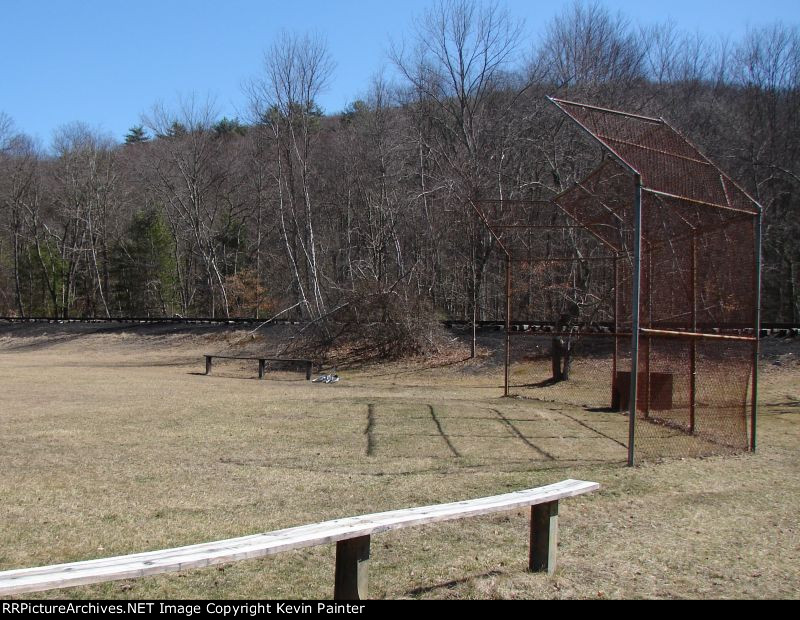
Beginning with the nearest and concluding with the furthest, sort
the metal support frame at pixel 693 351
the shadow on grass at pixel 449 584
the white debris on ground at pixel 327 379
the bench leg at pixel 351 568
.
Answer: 1. the bench leg at pixel 351 568
2. the shadow on grass at pixel 449 584
3. the metal support frame at pixel 693 351
4. the white debris on ground at pixel 327 379

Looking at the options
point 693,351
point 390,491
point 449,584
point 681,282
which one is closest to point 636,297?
point 693,351

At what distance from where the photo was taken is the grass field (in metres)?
4.54

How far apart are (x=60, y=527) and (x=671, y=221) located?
839 centimetres

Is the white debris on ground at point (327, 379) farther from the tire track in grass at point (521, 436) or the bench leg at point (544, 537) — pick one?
the bench leg at point (544, 537)

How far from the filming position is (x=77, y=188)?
161 ft

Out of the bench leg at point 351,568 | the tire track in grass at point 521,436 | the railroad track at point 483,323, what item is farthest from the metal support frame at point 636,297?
the bench leg at point 351,568

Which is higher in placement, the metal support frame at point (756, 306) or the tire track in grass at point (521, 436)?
the metal support frame at point (756, 306)

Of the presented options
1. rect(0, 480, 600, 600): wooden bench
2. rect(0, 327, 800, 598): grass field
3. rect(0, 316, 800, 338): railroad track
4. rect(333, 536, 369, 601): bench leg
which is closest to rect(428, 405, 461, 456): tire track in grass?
rect(0, 327, 800, 598): grass field

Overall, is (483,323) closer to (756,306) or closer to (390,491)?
(756,306)

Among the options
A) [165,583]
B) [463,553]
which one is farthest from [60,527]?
[463,553]

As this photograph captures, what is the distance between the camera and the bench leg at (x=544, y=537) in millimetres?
4531

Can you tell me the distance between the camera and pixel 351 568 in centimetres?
377

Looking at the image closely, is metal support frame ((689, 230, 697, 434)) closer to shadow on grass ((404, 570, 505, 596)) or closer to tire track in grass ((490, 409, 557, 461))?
tire track in grass ((490, 409, 557, 461))
